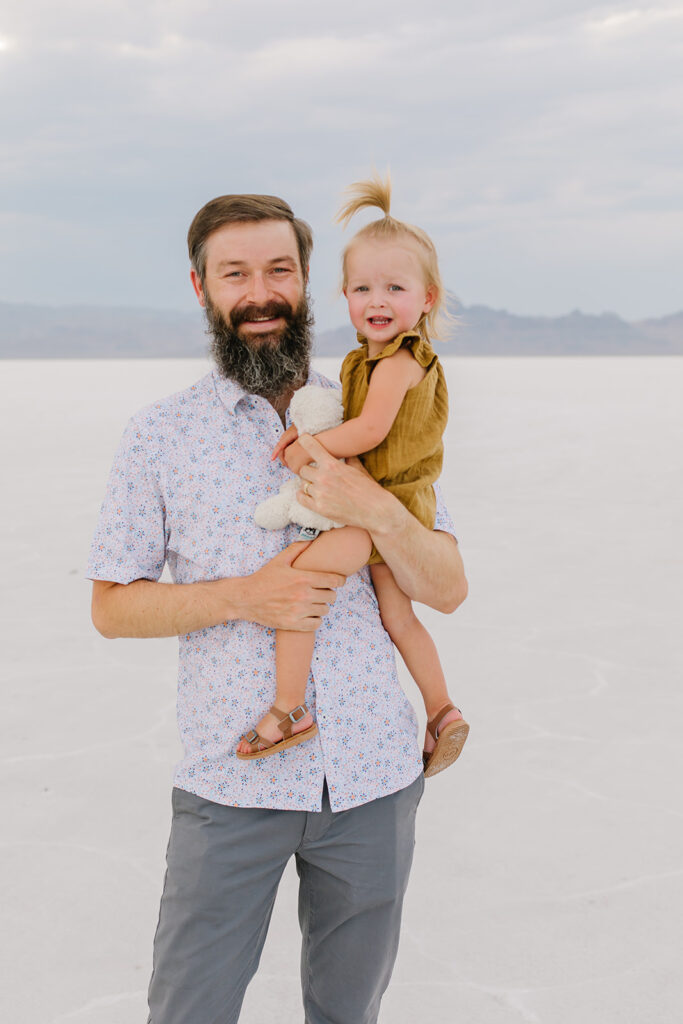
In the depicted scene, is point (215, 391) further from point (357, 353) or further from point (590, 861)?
point (590, 861)

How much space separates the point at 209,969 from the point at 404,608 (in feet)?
2.06

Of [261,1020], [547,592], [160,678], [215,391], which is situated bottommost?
[261,1020]

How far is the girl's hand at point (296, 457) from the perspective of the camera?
5.07 ft

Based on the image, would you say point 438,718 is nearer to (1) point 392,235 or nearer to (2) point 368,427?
(2) point 368,427

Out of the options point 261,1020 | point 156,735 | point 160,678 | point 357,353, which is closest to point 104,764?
point 156,735

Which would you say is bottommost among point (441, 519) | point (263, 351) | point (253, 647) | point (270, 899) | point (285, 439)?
point (270, 899)

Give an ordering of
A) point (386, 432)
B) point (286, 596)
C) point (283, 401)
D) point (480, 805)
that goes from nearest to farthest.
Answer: point (286, 596) < point (386, 432) < point (283, 401) < point (480, 805)

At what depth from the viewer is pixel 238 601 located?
1483mm

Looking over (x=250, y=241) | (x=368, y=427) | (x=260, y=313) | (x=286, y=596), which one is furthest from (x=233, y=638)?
(x=250, y=241)

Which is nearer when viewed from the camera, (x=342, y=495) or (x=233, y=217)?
(x=342, y=495)

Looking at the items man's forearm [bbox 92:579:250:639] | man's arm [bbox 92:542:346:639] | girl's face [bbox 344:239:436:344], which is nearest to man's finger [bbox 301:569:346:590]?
man's arm [bbox 92:542:346:639]

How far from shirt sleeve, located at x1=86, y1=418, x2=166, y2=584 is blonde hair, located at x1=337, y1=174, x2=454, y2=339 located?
50cm

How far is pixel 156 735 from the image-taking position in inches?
131

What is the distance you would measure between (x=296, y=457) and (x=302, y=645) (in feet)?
0.94
